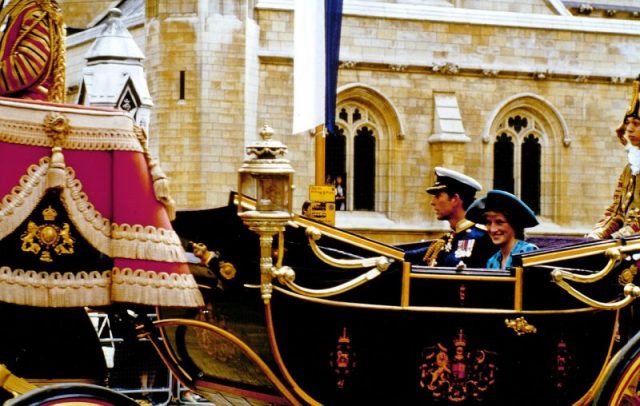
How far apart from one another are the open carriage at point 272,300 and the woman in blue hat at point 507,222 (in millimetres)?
651

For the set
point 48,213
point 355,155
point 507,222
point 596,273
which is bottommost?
point 596,273

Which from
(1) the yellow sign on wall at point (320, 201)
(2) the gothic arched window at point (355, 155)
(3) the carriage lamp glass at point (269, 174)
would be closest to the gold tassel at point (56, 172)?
(3) the carriage lamp glass at point (269, 174)

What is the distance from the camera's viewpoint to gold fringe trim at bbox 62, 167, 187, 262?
7371mm

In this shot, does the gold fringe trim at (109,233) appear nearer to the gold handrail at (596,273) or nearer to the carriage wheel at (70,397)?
the carriage wheel at (70,397)

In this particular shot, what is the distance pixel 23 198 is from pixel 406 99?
87.6 feet

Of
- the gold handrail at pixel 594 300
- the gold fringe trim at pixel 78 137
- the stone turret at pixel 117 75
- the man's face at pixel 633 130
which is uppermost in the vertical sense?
the stone turret at pixel 117 75

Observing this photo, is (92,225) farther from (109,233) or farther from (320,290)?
(320,290)

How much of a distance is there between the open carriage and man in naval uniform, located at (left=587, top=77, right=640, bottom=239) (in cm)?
93

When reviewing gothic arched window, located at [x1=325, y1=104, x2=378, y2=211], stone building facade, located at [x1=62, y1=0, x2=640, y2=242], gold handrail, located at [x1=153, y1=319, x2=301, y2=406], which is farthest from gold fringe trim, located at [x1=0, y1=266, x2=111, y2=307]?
gothic arched window, located at [x1=325, y1=104, x2=378, y2=211]

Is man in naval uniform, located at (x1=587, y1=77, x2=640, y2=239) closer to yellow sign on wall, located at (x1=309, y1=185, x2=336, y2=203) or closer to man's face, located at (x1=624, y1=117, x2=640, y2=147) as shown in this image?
man's face, located at (x1=624, y1=117, x2=640, y2=147)

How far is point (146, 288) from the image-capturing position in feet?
24.2

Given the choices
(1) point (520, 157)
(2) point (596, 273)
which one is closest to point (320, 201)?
(2) point (596, 273)

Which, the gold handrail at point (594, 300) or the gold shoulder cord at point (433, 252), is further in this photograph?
the gold shoulder cord at point (433, 252)

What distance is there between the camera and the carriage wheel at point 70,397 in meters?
6.95
